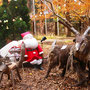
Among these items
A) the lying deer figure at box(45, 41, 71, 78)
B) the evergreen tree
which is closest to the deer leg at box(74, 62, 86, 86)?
the lying deer figure at box(45, 41, 71, 78)

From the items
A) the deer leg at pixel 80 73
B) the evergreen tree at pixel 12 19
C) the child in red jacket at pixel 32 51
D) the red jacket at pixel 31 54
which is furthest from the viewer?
the evergreen tree at pixel 12 19

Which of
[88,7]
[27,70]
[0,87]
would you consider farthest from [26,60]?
[88,7]

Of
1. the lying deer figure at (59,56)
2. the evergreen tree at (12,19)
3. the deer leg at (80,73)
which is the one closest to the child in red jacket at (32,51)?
the evergreen tree at (12,19)

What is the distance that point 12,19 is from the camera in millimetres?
5008

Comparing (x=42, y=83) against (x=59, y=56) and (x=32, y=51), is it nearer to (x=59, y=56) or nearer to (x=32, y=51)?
(x=59, y=56)

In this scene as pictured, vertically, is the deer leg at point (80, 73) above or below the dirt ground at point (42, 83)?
above

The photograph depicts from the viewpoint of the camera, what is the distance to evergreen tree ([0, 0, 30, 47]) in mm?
4848

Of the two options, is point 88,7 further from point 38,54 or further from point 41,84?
point 41,84

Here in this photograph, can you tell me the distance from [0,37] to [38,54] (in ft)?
5.32

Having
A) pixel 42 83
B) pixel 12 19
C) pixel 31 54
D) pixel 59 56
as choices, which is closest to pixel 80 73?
pixel 59 56

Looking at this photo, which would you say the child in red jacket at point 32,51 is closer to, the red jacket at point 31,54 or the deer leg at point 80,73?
the red jacket at point 31,54

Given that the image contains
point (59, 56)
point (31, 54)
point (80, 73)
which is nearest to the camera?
point (80, 73)

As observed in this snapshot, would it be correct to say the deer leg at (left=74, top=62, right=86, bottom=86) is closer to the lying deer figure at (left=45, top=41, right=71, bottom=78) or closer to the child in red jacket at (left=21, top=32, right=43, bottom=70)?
the lying deer figure at (left=45, top=41, right=71, bottom=78)

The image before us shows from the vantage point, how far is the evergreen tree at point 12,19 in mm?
4848
